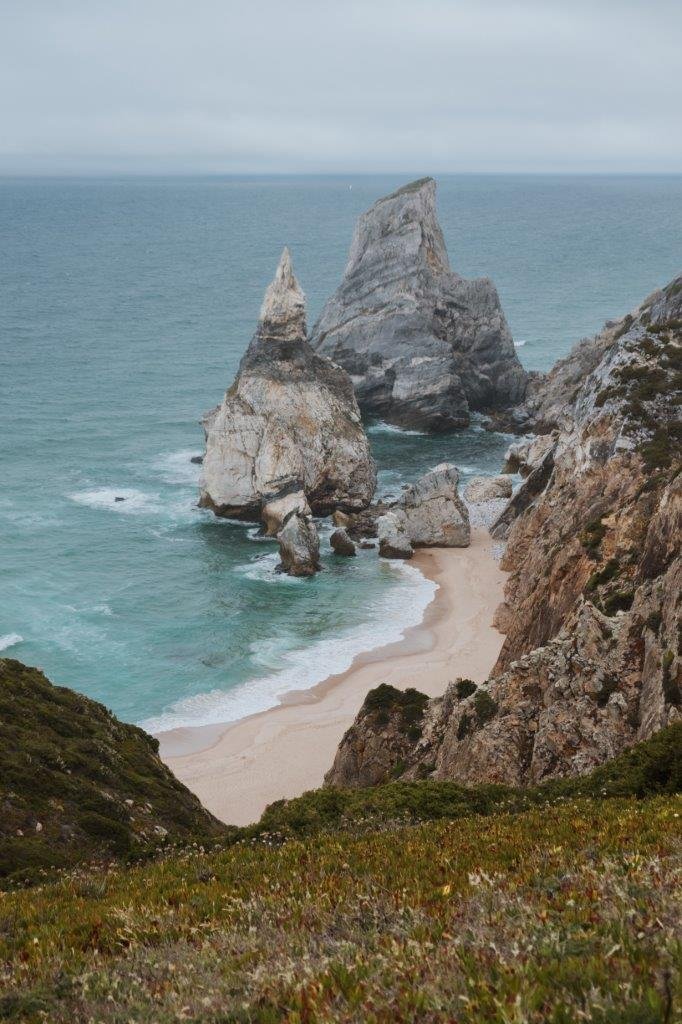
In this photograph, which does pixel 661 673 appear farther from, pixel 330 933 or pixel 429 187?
pixel 429 187

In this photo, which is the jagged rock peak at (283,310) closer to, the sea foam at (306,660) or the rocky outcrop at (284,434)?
the rocky outcrop at (284,434)

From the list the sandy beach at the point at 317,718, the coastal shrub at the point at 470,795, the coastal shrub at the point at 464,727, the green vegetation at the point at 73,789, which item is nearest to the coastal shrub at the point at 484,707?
the coastal shrub at the point at 464,727

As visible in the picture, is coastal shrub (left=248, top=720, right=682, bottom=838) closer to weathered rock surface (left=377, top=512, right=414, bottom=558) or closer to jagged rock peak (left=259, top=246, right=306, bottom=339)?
weathered rock surface (left=377, top=512, right=414, bottom=558)

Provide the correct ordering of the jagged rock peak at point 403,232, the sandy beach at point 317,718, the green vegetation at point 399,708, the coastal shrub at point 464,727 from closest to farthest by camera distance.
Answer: the coastal shrub at point 464,727 → the green vegetation at point 399,708 → the sandy beach at point 317,718 → the jagged rock peak at point 403,232

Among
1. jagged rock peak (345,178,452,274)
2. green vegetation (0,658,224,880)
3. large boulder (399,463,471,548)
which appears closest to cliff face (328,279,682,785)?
green vegetation (0,658,224,880)

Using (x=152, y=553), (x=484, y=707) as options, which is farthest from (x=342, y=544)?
(x=484, y=707)

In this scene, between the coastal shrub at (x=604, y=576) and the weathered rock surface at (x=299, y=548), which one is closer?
the coastal shrub at (x=604, y=576)
